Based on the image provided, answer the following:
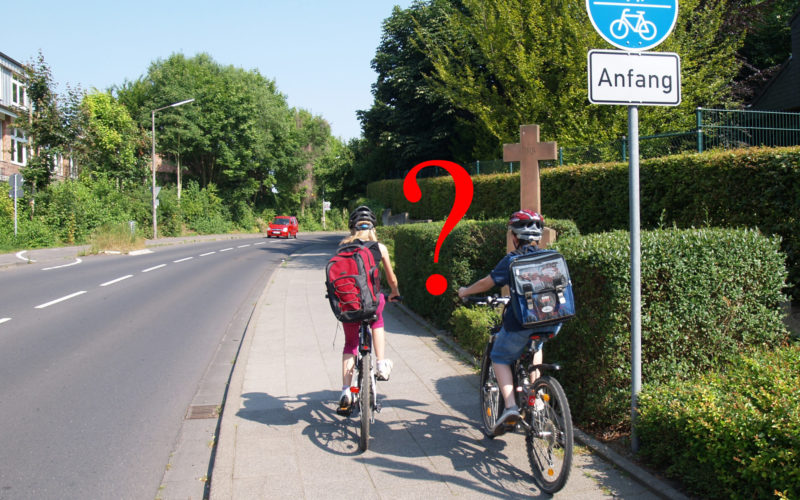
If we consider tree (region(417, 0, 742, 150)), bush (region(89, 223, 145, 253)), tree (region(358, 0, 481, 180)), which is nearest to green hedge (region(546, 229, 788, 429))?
tree (region(417, 0, 742, 150))

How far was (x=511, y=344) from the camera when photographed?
13.4ft

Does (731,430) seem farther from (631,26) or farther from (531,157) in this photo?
(531,157)

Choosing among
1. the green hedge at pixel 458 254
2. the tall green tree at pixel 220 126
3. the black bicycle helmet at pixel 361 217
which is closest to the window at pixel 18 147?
the tall green tree at pixel 220 126

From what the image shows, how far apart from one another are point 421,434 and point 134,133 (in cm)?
4646

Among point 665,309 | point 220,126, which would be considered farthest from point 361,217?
point 220,126

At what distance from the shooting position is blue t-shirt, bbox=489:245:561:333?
3934 millimetres

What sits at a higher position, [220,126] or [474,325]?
[220,126]

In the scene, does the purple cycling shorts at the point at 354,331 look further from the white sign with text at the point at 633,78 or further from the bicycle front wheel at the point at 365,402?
the white sign with text at the point at 633,78

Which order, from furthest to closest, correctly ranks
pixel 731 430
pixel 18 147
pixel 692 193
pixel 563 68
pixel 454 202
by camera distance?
pixel 18 147 < pixel 454 202 < pixel 563 68 < pixel 692 193 < pixel 731 430

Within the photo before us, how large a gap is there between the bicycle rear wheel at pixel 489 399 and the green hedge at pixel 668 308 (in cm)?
65

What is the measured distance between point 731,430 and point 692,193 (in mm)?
5538

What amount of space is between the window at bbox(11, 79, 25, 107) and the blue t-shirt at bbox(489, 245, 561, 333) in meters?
41.1

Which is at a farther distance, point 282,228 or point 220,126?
point 220,126

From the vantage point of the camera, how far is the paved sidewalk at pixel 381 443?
3.83 m
